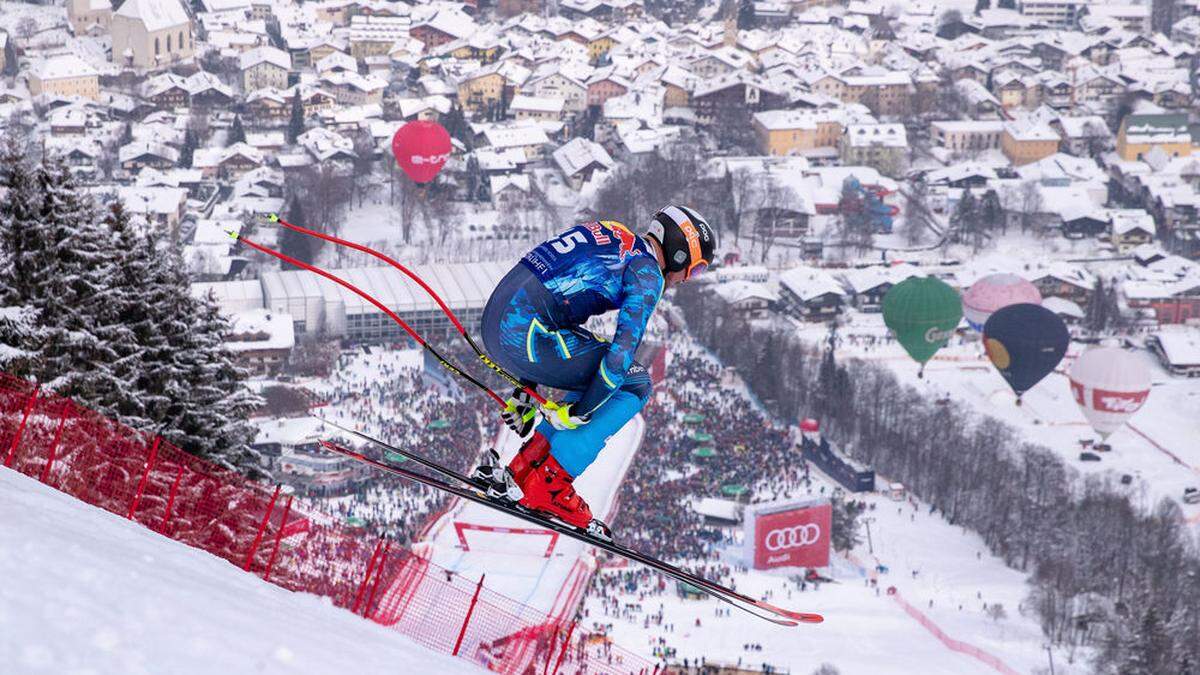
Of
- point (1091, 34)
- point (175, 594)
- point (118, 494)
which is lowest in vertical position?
point (1091, 34)

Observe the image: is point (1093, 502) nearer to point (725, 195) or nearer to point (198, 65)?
point (725, 195)

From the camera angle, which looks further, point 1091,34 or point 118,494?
point 1091,34

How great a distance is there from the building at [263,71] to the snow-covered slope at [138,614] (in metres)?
49.5

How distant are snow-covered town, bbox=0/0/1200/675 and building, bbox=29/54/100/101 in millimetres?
142

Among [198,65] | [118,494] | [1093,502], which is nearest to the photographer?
[118,494]

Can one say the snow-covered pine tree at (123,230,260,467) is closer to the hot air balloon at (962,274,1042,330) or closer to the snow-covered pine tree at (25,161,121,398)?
the snow-covered pine tree at (25,161,121,398)

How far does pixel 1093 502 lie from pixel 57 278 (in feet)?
57.9

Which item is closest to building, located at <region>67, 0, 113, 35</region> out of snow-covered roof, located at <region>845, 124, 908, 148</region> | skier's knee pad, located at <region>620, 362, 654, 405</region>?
snow-covered roof, located at <region>845, 124, 908, 148</region>

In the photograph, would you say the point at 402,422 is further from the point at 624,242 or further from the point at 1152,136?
the point at 1152,136

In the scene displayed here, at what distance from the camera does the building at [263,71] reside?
170 feet

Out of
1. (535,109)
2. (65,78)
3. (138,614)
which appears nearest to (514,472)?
(138,614)

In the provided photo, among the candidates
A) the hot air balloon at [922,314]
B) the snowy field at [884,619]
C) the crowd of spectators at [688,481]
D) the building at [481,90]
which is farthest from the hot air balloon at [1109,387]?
the building at [481,90]

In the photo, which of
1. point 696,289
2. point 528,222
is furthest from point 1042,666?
point 528,222

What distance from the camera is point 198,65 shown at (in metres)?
54.0
